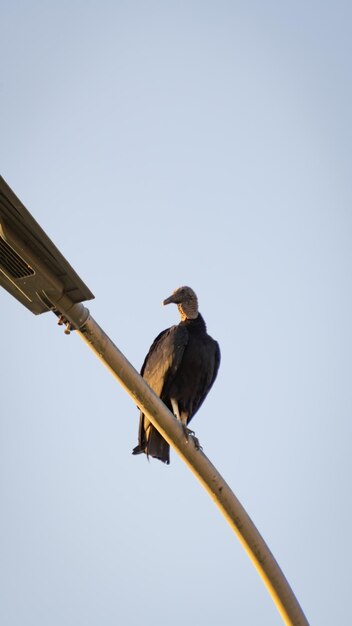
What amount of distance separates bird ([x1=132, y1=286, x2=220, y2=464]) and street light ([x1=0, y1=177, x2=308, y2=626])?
7.01 ft

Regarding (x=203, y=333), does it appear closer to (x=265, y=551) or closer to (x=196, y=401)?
(x=196, y=401)

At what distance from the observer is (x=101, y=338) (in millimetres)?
2709

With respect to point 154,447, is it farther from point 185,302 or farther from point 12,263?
point 12,263

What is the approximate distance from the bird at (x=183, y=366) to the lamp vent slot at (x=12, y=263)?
2.64 metres

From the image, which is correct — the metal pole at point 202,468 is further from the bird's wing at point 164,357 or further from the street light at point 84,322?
the bird's wing at point 164,357

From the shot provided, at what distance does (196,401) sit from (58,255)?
3073 millimetres

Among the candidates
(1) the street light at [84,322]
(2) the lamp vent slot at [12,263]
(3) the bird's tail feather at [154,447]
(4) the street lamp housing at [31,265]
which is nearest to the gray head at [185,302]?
(3) the bird's tail feather at [154,447]

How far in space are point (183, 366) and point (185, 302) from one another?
683 mm

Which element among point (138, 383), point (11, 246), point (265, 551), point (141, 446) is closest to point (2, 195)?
point (11, 246)

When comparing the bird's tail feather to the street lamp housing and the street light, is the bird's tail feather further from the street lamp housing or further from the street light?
the street lamp housing

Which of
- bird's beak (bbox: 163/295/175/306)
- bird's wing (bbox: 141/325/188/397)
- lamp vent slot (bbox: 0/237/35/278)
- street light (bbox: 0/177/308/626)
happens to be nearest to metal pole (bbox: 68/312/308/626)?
street light (bbox: 0/177/308/626)

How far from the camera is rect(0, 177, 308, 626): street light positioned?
95.0 inches

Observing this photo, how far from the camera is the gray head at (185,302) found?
5777mm

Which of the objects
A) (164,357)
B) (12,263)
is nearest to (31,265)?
(12,263)
